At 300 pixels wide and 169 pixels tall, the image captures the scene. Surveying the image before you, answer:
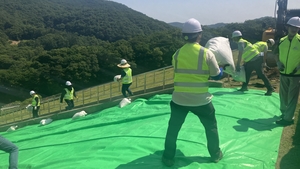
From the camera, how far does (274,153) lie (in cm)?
457

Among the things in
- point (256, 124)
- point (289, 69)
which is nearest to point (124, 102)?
point (256, 124)

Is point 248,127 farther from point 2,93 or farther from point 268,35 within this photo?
point 2,93

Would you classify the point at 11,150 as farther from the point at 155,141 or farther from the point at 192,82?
the point at 192,82

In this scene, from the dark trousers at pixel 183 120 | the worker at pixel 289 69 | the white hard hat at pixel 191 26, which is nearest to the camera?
the white hard hat at pixel 191 26

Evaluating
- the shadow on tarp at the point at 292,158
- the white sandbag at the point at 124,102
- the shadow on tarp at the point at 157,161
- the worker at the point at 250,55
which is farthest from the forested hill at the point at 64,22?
the shadow on tarp at the point at 157,161

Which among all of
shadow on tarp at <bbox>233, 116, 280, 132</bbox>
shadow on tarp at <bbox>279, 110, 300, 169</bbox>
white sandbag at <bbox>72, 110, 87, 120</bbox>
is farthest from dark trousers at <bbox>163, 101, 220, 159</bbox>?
white sandbag at <bbox>72, 110, 87, 120</bbox>

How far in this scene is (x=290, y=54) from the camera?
5.48 metres

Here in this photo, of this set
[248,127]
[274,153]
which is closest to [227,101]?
[248,127]

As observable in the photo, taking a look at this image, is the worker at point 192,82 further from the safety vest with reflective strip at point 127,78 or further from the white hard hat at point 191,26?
the safety vest with reflective strip at point 127,78

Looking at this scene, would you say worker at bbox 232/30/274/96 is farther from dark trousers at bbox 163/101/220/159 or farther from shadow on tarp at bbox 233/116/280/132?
dark trousers at bbox 163/101/220/159

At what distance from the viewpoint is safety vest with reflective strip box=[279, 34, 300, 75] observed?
540 centimetres

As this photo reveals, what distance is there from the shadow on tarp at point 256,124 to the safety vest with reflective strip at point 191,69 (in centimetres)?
209

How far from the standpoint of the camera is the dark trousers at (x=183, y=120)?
12.9 ft

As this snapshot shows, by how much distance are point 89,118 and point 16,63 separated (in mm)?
43501
